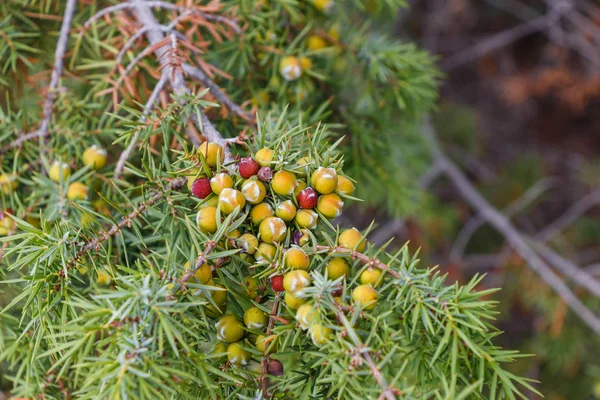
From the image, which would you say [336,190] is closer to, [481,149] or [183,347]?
[183,347]

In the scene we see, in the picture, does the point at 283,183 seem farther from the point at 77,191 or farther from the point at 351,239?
the point at 77,191

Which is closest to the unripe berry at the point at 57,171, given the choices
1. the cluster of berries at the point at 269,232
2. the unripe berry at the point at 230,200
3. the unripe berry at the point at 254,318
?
the cluster of berries at the point at 269,232

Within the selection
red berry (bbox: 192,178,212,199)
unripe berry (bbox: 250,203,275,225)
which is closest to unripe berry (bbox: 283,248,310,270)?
unripe berry (bbox: 250,203,275,225)

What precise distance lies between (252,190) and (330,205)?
16 cm

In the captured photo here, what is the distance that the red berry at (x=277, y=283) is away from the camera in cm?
92

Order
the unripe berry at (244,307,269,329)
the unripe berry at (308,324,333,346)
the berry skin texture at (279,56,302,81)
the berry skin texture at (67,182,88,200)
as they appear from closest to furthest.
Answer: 1. the unripe berry at (308,324,333,346)
2. the unripe berry at (244,307,269,329)
3. the berry skin texture at (67,182,88,200)
4. the berry skin texture at (279,56,302,81)

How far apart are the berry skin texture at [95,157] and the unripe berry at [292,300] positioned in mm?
709

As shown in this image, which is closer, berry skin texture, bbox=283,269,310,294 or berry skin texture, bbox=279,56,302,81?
berry skin texture, bbox=283,269,310,294

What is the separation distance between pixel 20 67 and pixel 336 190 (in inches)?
52.3

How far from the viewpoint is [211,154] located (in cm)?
101

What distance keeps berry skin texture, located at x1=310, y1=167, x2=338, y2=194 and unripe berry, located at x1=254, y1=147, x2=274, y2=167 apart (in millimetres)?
97

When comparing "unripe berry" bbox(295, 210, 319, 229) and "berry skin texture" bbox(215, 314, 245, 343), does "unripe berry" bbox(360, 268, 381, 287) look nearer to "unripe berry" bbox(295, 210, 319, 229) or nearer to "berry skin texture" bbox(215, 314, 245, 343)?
"unripe berry" bbox(295, 210, 319, 229)

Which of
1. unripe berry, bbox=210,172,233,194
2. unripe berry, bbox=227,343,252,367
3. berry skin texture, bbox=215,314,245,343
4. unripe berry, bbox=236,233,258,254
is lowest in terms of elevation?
unripe berry, bbox=227,343,252,367

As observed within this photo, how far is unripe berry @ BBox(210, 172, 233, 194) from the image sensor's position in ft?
3.10
